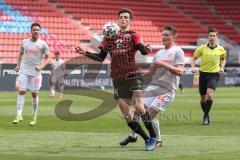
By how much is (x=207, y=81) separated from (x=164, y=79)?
542cm

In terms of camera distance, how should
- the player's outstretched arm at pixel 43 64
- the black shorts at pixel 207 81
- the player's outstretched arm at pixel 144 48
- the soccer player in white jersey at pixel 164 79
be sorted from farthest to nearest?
1. the black shorts at pixel 207 81
2. the player's outstretched arm at pixel 43 64
3. the soccer player in white jersey at pixel 164 79
4. the player's outstretched arm at pixel 144 48

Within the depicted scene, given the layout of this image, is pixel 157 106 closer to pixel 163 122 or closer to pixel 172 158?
pixel 172 158

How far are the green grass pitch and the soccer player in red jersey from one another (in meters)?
0.54

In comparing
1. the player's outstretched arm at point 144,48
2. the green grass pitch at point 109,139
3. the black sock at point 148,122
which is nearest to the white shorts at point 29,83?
the green grass pitch at point 109,139

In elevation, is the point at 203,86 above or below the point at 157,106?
below

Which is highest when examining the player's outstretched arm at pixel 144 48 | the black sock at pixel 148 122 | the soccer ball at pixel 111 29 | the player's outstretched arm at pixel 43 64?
the soccer ball at pixel 111 29

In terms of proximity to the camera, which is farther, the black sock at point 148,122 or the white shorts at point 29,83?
the white shorts at point 29,83

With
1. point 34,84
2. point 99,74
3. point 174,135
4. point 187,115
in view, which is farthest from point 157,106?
point 99,74

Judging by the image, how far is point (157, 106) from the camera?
11.4 meters

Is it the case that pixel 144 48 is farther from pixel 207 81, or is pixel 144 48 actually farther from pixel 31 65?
pixel 207 81

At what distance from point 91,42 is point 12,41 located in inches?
216

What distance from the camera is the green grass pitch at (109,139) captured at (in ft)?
32.4

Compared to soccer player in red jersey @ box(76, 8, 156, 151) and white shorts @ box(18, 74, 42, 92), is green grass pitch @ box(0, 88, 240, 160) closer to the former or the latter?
soccer player in red jersey @ box(76, 8, 156, 151)

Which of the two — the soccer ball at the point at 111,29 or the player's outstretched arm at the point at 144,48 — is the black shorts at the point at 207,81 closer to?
the player's outstretched arm at the point at 144,48
